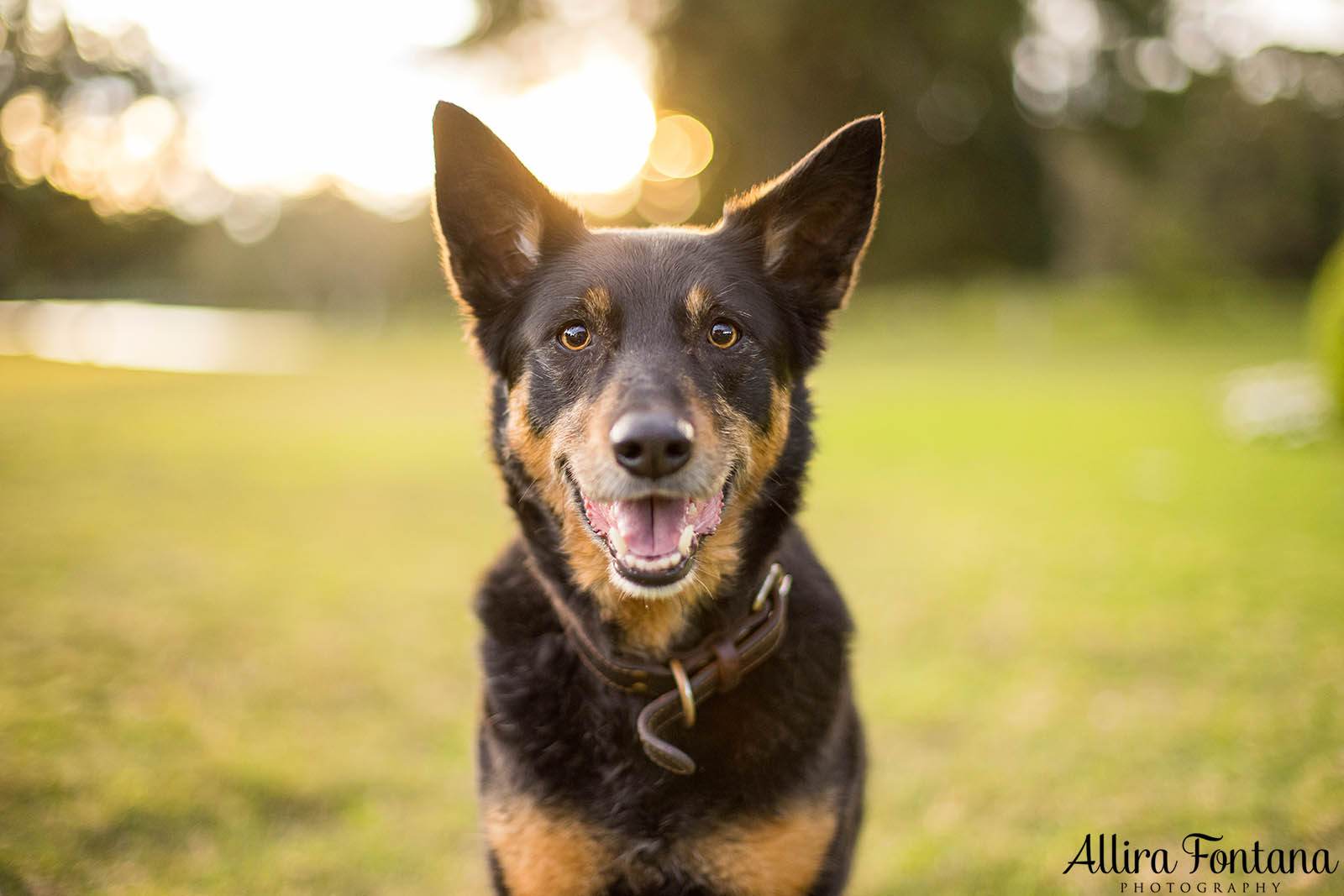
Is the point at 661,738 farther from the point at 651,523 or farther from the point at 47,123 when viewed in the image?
the point at 47,123

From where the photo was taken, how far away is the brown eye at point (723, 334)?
3.20m

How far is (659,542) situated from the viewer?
286cm

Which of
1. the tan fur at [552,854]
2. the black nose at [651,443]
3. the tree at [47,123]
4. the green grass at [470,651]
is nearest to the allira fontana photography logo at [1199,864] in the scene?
the green grass at [470,651]

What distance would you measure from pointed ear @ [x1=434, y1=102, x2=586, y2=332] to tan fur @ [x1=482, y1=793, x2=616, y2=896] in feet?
5.87

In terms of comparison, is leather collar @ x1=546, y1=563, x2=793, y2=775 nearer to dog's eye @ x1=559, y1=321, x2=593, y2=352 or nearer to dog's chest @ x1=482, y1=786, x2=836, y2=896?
dog's chest @ x1=482, y1=786, x2=836, y2=896

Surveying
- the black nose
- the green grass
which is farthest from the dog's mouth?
the green grass

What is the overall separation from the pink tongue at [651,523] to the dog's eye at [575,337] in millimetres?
644

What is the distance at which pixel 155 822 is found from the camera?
3793mm

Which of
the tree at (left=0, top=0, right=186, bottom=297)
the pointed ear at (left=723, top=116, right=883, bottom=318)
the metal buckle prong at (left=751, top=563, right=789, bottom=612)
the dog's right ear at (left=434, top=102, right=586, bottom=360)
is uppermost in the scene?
the tree at (left=0, top=0, right=186, bottom=297)

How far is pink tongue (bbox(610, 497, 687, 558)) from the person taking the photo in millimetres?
2842

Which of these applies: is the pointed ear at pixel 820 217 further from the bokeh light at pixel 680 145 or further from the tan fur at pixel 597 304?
the bokeh light at pixel 680 145

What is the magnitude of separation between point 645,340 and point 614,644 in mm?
1057

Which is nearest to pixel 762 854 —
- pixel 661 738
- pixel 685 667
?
pixel 661 738

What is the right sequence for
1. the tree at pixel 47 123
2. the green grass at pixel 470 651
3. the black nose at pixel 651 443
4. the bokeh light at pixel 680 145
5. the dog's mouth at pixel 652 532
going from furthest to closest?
the bokeh light at pixel 680 145 < the tree at pixel 47 123 < the green grass at pixel 470 651 < the dog's mouth at pixel 652 532 < the black nose at pixel 651 443
